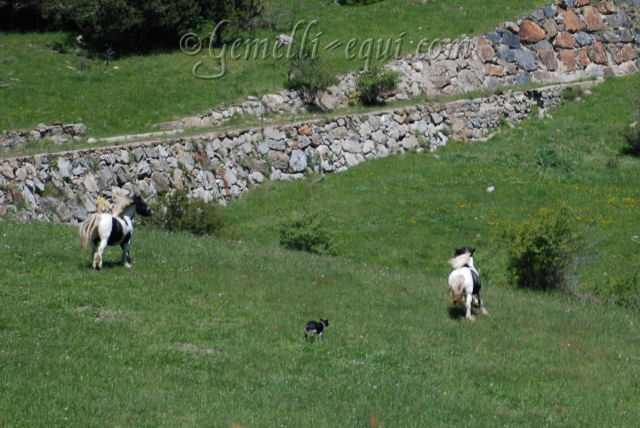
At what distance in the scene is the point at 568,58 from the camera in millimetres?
50594

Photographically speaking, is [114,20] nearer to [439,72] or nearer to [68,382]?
[439,72]

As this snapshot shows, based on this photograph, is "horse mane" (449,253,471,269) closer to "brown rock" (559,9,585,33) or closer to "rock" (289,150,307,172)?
"rock" (289,150,307,172)

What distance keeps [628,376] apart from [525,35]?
38.0m

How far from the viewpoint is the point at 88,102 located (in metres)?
39.7

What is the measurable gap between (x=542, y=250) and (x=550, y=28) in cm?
3142

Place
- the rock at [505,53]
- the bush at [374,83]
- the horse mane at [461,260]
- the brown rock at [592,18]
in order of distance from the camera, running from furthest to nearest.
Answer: the brown rock at [592,18] < the rock at [505,53] < the bush at [374,83] < the horse mane at [461,260]

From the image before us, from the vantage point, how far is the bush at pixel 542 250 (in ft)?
74.9

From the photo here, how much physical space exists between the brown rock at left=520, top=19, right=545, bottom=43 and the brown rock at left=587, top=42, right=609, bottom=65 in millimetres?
3706

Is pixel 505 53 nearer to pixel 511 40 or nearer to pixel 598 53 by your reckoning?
pixel 511 40

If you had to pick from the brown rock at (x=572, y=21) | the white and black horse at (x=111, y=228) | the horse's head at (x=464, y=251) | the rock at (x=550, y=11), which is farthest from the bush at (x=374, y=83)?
the white and black horse at (x=111, y=228)

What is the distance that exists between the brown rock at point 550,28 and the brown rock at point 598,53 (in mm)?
2620

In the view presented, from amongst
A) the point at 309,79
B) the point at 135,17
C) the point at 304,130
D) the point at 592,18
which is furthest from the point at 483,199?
the point at 135,17

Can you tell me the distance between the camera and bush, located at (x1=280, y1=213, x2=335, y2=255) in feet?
87.0

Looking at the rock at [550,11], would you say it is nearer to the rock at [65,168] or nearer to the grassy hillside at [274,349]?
the rock at [65,168]
